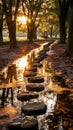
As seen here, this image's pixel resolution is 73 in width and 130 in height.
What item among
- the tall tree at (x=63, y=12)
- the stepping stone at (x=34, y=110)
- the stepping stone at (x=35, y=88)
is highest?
the tall tree at (x=63, y=12)

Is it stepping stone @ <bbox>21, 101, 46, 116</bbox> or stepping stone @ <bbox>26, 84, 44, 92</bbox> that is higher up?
stepping stone @ <bbox>21, 101, 46, 116</bbox>

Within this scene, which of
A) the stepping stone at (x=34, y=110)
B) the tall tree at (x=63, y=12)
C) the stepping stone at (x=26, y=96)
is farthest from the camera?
the tall tree at (x=63, y=12)

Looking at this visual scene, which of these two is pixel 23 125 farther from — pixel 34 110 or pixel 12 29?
pixel 12 29

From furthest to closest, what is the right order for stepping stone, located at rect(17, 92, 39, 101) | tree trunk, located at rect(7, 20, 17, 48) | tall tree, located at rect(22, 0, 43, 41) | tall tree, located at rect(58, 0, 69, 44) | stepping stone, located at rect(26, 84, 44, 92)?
tall tree, located at rect(22, 0, 43, 41) → tall tree, located at rect(58, 0, 69, 44) → tree trunk, located at rect(7, 20, 17, 48) → stepping stone, located at rect(26, 84, 44, 92) → stepping stone, located at rect(17, 92, 39, 101)

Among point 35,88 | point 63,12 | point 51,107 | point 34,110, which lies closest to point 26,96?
point 35,88

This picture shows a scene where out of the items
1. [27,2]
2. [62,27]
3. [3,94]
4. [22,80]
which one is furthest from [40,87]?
[27,2]

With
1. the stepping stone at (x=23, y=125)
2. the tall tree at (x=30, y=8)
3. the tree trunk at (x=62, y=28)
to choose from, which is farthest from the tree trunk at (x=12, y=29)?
the stepping stone at (x=23, y=125)

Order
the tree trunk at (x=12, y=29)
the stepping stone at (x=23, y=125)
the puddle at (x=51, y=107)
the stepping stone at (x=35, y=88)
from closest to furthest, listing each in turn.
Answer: the stepping stone at (x=23, y=125)
the puddle at (x=51, y=107)
the stepping stone at (x=35, y=88)
the tree trunk at (x=12, y=29)

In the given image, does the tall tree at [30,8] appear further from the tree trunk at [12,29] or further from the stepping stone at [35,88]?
the stepping stone at [35,88]

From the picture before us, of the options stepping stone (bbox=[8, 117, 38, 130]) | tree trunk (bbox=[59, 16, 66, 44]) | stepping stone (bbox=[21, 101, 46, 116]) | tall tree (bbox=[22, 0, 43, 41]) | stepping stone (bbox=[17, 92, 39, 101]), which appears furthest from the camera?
tall tree (bbox=[22, 0, 43, 41])

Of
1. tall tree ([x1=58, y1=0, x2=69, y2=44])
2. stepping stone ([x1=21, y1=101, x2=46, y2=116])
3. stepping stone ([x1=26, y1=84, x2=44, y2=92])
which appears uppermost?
tall tree ([x1=58, y1=0, x2=69, y2=44])

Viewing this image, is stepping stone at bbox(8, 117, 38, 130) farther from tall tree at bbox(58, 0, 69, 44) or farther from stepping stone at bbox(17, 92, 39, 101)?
tall tree at bbox(58, 0, 69, 44)

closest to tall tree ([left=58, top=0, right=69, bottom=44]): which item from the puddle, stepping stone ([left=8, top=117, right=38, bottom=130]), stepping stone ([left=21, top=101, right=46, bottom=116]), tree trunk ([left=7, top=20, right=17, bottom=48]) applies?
tree trunk ([left=7, top=20, right=17, bottom=48])

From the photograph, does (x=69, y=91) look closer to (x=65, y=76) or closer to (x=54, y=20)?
(x=65, y=76)
